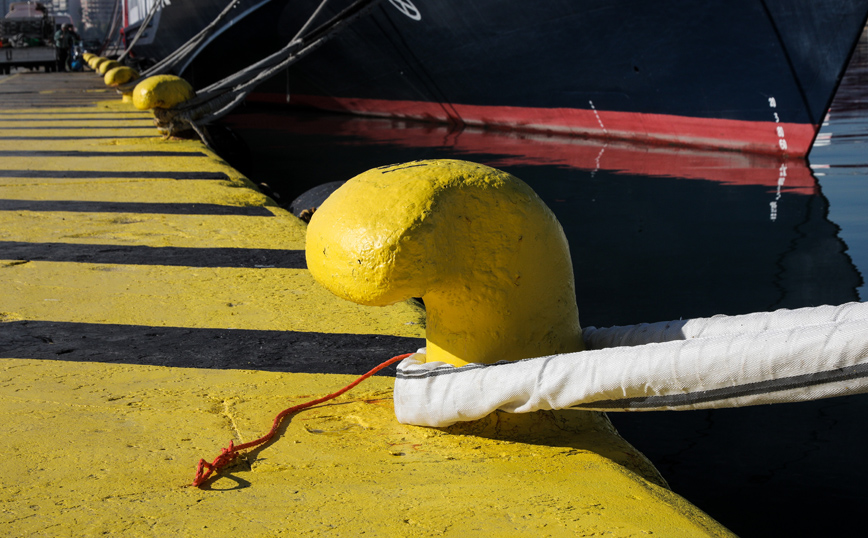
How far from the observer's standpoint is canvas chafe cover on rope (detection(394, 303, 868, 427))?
4.78ft

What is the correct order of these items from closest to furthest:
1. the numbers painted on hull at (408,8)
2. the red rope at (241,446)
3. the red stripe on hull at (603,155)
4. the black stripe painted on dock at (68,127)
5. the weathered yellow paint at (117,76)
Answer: the red rope at (241,446) < the red stripe on hull at (603,155) < the black stripe painted on dock at (68,127) < the numbers painted on hull at (408,8) < the weathered yellow paint at (117,76)

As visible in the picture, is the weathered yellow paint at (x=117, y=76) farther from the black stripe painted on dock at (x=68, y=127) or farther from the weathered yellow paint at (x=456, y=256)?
the weathered yellow paint at (x=456, y=256)

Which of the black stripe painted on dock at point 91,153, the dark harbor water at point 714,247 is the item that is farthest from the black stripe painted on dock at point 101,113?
the black stripe painted on dock at point 91,153

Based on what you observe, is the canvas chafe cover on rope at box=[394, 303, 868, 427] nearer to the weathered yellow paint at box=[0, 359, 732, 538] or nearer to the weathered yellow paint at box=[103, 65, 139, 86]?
the weathered yellow paint at box=[0, 359, 732, 538]

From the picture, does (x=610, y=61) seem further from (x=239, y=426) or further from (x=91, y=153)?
(x=239, y=426)

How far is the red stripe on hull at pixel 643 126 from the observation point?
916 centimetres

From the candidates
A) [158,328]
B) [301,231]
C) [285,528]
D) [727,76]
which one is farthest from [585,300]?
[727,76]

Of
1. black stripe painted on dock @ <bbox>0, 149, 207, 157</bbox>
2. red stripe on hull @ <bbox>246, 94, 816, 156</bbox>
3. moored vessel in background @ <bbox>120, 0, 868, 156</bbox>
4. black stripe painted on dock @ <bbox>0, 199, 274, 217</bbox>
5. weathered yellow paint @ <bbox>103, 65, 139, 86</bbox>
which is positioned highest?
moored vessel in background @ <bbox>120, 0, 868, 156</bbox>

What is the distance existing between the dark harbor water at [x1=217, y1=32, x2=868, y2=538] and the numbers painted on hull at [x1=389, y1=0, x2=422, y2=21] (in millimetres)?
1803

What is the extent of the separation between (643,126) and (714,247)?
5.30 metres

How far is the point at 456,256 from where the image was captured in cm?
184

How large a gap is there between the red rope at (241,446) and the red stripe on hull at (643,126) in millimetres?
8256

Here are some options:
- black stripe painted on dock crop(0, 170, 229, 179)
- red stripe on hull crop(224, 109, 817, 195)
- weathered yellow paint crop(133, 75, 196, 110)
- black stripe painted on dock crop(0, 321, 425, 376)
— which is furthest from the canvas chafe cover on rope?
weathered yellow paint crop(133, 75, 196, 110)

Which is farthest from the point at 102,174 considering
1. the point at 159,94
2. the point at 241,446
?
the point at 241,446
